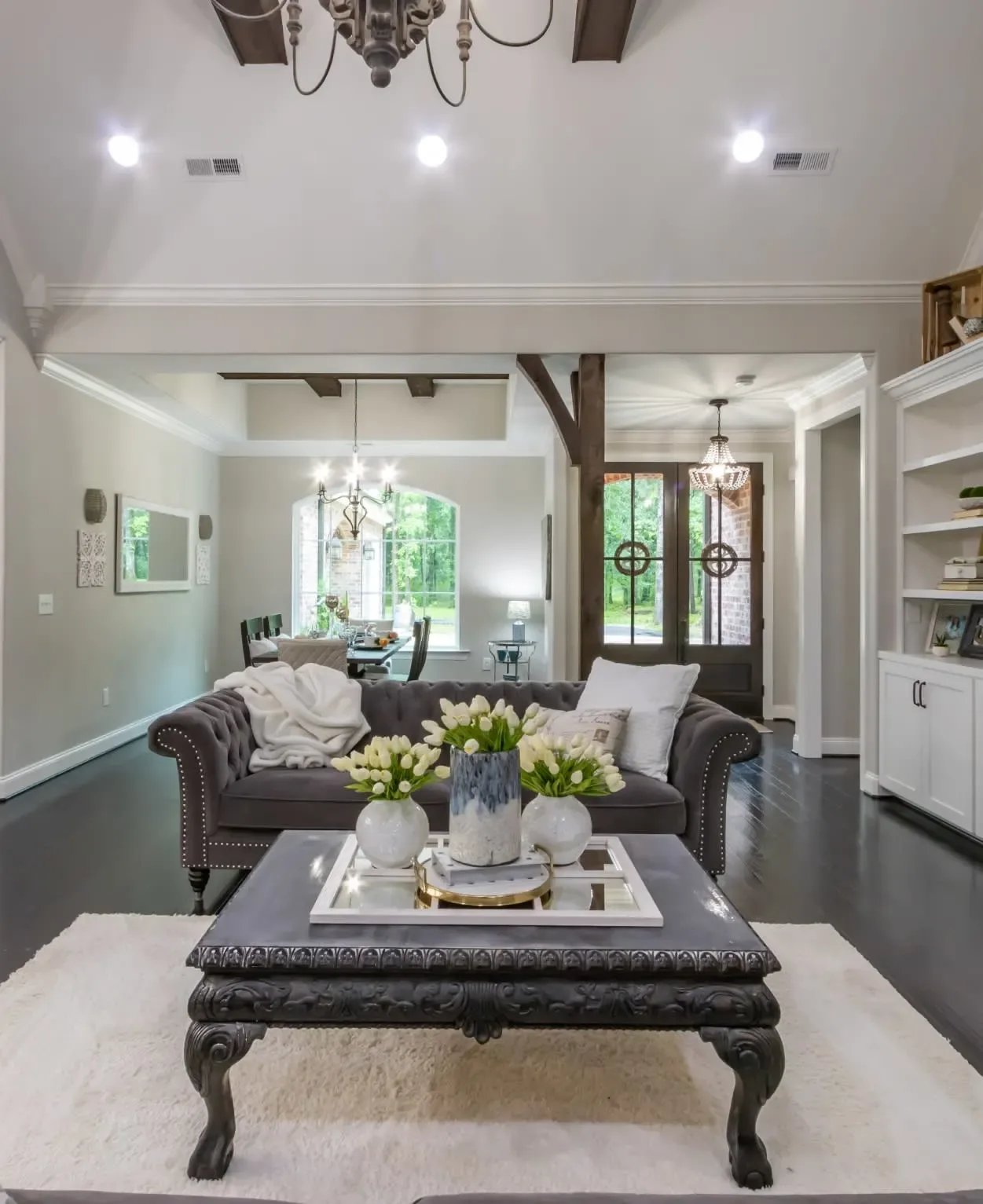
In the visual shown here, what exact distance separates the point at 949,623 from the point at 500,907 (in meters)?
3.77

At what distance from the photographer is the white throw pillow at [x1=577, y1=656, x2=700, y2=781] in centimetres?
313

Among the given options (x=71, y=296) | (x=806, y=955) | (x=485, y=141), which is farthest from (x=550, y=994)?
(x=71, y=296)

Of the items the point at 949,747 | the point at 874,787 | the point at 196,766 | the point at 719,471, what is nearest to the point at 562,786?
the point at 196,766

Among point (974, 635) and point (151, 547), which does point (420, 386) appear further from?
point (974, 635)

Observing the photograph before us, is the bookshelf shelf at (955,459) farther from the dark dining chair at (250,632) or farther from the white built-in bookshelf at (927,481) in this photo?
the dark dining chair at (250,632)

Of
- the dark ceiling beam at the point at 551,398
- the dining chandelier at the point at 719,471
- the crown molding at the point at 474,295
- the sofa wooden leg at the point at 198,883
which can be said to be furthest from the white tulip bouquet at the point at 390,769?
the dining chandelier at the point at 719,471

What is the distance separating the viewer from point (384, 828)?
189 centimetres

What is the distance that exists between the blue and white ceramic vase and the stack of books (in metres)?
3.24

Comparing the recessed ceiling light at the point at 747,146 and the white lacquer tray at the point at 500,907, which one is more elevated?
the recessed ceiling light at the point at 747,146

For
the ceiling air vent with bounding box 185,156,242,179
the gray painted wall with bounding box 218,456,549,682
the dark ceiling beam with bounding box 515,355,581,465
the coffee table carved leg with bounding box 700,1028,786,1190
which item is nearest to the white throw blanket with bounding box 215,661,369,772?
the coffee table carved leg with bounding box 700,1028,786,1190

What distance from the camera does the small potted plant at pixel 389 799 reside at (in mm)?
1883

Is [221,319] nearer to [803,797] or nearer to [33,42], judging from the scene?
[33,42]

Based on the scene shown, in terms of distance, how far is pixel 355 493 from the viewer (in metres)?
7.71

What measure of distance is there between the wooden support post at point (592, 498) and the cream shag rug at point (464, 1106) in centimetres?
265
